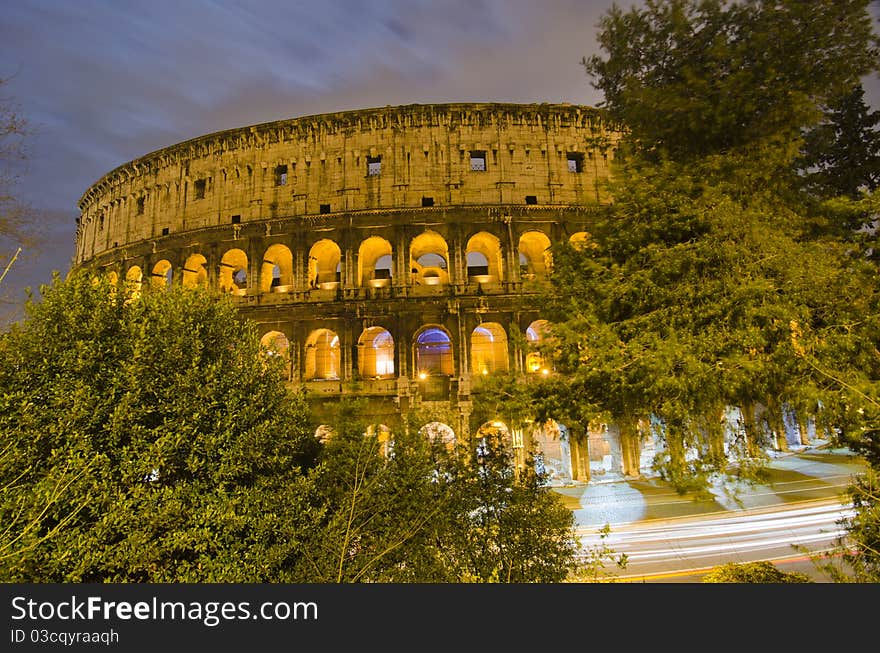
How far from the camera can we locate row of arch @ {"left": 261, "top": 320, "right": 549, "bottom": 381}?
21344 mm

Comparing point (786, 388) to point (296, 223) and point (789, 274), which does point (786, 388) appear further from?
point (296, 223)

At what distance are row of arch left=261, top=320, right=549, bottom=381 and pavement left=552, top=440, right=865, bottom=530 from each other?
5.92 meters

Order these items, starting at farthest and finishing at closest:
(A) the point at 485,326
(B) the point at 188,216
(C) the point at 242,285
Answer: (C) the point at 242,285 < (B) the point at 188,216 < (A) the point at 485,326

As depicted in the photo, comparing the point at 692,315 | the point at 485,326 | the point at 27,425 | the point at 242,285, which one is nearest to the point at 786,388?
the point at 692,315

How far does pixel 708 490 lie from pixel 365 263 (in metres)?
17.1

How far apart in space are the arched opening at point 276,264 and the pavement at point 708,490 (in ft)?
52.5

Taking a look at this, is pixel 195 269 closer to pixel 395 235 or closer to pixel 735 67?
pixel 395 235

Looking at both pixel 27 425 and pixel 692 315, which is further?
pixel 692 315

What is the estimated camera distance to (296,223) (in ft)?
72.4

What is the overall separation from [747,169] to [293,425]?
8536 mm

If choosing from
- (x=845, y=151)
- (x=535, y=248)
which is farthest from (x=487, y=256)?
(x=845, y=151)

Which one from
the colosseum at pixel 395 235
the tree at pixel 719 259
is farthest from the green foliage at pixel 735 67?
the colosseum at pixel 395 235

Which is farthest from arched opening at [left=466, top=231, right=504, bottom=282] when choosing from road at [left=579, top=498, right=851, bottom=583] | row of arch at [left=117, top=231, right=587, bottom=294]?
road at [left=579, top=498, right=851, bottom=583]

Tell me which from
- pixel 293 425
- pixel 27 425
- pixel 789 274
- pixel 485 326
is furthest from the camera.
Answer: pixel 485 326
